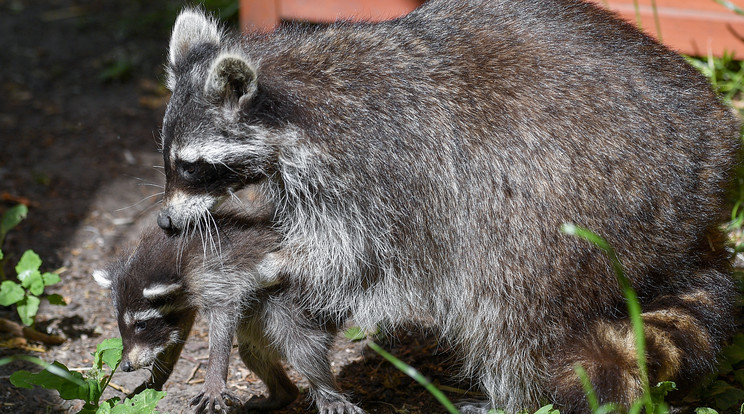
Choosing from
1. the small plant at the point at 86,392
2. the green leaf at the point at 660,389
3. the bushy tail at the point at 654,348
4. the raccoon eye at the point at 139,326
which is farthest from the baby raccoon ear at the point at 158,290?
the green leaf at the point at 660,389

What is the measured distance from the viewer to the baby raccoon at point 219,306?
3604mm

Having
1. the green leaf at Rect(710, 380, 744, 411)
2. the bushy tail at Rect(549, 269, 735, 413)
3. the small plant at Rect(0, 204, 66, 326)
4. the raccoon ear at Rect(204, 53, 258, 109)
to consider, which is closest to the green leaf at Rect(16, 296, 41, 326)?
the small plant at Rect(0, 204, 66, 326)

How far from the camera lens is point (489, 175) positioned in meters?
3.53

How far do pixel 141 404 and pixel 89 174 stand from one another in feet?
11.2

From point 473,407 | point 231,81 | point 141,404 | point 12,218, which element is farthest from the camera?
point 12,218

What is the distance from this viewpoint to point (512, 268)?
3486 millimetres

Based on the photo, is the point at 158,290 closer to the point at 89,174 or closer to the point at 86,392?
the point at 86,392

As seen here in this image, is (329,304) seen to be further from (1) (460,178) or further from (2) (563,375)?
(2) (563,375)

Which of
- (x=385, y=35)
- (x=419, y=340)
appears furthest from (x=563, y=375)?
(x=385, y=35)

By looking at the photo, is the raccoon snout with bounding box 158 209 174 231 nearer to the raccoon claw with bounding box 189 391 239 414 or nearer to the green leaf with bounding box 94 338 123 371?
the green leaf with bounding box 94 338 123 371

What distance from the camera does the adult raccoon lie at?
3.42 metres

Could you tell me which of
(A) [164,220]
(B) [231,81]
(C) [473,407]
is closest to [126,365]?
(A) [164,220]

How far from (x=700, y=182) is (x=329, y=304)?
69.2 inches

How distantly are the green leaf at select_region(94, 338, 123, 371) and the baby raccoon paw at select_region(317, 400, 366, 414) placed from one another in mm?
917
